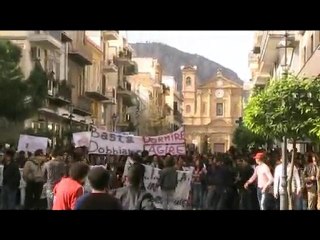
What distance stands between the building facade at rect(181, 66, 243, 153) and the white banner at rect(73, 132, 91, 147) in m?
1.49

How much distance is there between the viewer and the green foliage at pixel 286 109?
13500mm

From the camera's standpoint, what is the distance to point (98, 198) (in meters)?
6.27

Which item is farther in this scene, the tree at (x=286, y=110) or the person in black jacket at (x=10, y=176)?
the tree at (x=286, y=110)

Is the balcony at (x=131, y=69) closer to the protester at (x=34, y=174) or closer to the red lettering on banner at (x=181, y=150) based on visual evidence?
the red lettering on banner at (x=181, y=150)

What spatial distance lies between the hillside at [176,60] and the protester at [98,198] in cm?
471

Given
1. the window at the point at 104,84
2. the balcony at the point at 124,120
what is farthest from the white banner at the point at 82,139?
the window at the point at 104,84

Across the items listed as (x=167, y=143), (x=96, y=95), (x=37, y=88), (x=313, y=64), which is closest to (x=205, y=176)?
(x=167, y=143)

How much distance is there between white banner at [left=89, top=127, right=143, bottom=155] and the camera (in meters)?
12.3

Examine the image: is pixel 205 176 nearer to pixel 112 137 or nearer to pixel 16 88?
pixel 112 137
